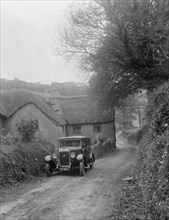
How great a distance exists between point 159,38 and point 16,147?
12.1 meters

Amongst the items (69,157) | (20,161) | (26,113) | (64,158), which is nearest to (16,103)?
(26,113)

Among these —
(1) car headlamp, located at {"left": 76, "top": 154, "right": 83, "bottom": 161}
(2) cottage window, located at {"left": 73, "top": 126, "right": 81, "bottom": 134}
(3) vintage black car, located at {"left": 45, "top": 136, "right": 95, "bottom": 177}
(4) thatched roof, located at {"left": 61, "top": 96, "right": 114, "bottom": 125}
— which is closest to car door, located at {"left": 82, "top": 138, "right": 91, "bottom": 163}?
(3) vintage black car, located at {"left": 45, "top": 136, "right": 95, "bottom": 177}

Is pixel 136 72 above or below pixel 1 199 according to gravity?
above

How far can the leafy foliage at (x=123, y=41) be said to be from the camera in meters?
19.0

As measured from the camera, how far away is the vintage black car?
54.5ft

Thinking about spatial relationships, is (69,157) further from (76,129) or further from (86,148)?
(76,129)

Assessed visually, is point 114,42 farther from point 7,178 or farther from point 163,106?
point 7,178

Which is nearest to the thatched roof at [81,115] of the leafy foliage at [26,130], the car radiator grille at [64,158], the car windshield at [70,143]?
the leafy foliage at [26,130]

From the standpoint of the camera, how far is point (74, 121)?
Result: 38.5 m

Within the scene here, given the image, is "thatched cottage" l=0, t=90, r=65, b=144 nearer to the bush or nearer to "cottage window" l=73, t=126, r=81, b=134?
"cottage window" l=73, t=126, r=81, b=134

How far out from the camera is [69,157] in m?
16.8

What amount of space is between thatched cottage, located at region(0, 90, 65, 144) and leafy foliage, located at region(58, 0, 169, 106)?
990cm

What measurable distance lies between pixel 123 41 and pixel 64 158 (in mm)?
8996

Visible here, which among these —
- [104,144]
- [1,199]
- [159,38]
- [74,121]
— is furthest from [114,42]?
[74,121]
